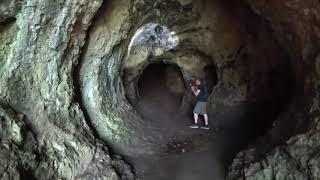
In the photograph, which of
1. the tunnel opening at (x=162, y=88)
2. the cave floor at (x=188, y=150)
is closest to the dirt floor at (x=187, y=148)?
the cave floor at (x=188, y=150)

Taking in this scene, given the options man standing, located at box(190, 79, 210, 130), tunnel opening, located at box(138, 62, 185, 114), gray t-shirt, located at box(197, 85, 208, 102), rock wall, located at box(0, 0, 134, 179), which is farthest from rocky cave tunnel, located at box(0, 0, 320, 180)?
gray t-shirt, located at box(197, 85, 208, 102)

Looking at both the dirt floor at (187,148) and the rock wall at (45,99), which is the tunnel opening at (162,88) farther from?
the rock wall at (45,99)

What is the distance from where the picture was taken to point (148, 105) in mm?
15211

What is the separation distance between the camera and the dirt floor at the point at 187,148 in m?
7.78

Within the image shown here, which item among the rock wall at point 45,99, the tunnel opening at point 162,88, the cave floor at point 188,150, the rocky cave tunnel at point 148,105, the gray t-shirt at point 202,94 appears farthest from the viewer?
the tunnel opening at point 162,88

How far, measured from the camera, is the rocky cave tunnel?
19.3 ft

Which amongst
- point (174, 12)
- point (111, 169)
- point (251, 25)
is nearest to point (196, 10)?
point (174, 12)

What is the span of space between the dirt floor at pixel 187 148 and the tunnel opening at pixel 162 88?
0.39 metres

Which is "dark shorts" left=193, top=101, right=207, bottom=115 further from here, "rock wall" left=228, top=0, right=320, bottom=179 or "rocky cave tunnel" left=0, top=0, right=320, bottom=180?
"rock wall" left=228, top=0, right=320, bottom=179

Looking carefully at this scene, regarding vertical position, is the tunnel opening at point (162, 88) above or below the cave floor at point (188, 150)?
above

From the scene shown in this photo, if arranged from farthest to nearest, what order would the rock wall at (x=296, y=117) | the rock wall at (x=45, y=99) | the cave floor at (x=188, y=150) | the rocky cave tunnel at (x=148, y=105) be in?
the cave floor at (x=188, y=150) < the rocky cave tunnel at (x=148, y=105) < the rock wall at (x=296, y=117) < the rock wall at (x=45, y=99)

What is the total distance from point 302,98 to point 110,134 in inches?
180

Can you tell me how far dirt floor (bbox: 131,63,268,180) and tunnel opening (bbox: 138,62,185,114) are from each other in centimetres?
39

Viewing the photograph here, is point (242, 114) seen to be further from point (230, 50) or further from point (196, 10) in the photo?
point (196, 10)
